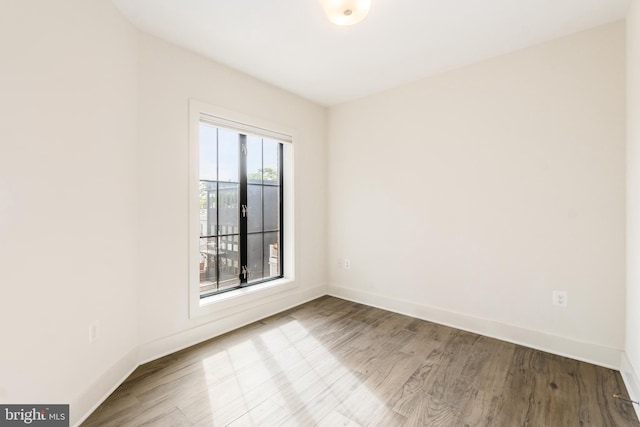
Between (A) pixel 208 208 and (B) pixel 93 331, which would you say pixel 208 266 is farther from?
(B) pixel 93 331

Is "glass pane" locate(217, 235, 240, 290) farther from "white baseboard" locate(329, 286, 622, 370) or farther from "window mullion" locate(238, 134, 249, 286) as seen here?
"white baseboard" locate(329, 286, 622, 370)

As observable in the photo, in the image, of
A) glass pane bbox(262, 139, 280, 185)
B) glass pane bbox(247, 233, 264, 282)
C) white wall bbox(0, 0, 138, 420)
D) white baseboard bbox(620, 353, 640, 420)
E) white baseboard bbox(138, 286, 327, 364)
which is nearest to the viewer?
white wall bbox(0, 0, 138, 420)

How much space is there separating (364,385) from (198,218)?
1.87 meters

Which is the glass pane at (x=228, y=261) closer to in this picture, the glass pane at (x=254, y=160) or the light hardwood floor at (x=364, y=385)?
the light hardwood floor at (x=364, y=385)

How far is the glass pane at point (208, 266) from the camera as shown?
2682 mm

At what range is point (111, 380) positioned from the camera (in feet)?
5.86

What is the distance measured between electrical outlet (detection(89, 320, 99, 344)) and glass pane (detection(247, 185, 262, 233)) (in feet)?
5.21

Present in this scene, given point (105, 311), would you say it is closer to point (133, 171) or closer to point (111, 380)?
point (111, 380)

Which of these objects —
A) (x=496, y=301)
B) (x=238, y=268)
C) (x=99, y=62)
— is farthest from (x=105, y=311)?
(x=496, y=301)

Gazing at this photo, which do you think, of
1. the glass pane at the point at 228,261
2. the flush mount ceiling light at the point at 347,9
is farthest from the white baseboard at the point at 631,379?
the glass pane at the point at 228,261

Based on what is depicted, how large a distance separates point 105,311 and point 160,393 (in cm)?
64

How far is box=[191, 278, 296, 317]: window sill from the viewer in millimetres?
2499

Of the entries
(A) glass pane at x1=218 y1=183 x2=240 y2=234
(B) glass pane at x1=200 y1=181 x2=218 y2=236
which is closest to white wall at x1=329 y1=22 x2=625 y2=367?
(A) glass pane at x1=218 y1=183 x2=240 y2=234

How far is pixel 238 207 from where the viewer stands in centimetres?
296
